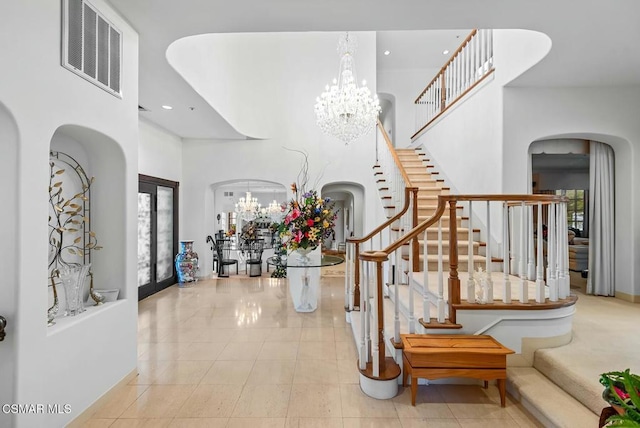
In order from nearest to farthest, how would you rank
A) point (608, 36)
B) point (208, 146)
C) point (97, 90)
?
point (97, 90) → point (608, 36) → point (208, 146)

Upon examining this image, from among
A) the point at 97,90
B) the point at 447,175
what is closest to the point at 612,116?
the point at 447,175

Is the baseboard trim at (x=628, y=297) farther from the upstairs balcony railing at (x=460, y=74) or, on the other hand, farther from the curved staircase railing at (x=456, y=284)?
the upstairs balcony railing at (x=460, y=74)

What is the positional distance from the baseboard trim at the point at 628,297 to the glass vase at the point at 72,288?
6.30 metres

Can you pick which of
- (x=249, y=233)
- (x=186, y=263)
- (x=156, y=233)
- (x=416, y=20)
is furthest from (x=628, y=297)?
(x=156, y=233)

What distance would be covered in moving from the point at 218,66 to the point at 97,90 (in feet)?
12.0

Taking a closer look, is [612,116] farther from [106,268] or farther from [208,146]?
[208,146]

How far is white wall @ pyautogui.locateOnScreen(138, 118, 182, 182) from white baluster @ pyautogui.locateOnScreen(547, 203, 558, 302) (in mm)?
5896

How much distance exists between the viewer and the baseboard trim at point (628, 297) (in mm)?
4141

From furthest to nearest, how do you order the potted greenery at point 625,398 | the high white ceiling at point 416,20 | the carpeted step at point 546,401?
the high white ceiling at point 416,20, the carpeted step at point 546,401, the potted greenery at point 625,398

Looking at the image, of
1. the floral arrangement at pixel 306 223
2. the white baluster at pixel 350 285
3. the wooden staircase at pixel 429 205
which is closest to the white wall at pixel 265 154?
the wooden staircase at pixel 429 205

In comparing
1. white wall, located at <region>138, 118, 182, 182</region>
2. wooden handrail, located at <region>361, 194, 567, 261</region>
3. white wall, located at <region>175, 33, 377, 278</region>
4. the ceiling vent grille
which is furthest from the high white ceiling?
white wall, located at <region>175, 33, 377, 278</region>

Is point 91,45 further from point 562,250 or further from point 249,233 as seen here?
point 249,233

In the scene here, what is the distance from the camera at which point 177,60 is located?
3645 mm

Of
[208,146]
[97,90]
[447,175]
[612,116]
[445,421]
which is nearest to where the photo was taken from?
[445,421]
